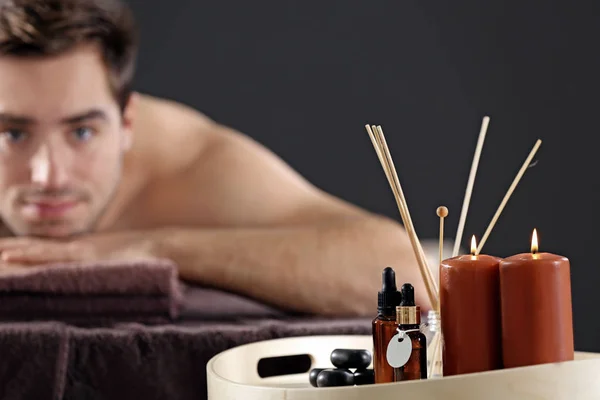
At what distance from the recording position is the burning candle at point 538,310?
0.72 meters

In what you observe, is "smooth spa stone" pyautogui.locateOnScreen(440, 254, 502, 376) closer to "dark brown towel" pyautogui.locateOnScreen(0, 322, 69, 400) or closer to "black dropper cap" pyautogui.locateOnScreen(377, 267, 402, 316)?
"black dropper cap" pyautogui.locateOnScreen(377, 267, 402, 316)

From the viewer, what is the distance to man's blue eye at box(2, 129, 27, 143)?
1.79 meters

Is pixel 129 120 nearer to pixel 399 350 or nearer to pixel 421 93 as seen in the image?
pixel 421 93

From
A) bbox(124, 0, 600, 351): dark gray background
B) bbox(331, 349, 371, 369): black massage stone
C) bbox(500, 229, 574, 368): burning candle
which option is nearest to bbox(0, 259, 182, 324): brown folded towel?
bbox(331, 349, 371, 369): black massage stone

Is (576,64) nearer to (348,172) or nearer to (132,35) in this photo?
(348,172)

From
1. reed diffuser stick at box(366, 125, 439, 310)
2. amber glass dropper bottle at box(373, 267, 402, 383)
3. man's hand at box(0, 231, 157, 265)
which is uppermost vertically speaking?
reed diffuser stick at box(366, 125, 439, 310)

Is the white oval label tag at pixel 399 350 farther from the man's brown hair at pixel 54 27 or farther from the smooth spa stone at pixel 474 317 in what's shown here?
the man's brown hair at pixel 54 27

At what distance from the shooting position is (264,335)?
1.21 meters

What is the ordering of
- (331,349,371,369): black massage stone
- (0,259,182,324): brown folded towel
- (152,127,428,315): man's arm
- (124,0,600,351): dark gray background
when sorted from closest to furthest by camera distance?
(331,349,371,369): black massage stone < (0,259,182,324): brown folded towel < (152,127,428,315): man's arm < (124,0,600,351): dark gray background

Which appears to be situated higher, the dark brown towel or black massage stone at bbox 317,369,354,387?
black massage stone at bbox 317,369,354,387

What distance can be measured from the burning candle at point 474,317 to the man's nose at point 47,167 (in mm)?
1248

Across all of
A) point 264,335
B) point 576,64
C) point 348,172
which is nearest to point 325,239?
point 264,335

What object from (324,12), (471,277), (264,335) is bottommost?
(264,335)

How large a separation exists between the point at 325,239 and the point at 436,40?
0.90 m
